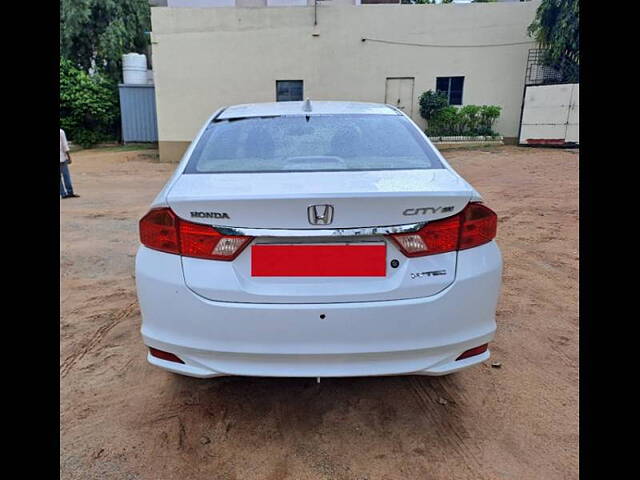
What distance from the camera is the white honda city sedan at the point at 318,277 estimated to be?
181 cm

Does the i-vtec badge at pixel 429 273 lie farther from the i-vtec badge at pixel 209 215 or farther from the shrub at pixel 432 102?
the shrub at pixel 432 102

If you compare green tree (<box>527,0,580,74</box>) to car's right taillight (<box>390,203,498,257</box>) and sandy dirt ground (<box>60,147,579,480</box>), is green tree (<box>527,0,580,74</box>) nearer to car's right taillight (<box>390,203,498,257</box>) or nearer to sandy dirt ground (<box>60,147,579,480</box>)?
A: sandy dirt ground (<box>60,147,579,480</box>)

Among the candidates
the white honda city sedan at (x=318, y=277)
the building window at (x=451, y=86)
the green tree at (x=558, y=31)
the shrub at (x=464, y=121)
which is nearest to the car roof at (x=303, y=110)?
the white honda city sedan at (x=318, y=277)

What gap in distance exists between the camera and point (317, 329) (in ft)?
5.95

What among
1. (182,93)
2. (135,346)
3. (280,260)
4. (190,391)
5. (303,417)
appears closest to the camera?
(280,260)

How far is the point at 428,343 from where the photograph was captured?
187cm

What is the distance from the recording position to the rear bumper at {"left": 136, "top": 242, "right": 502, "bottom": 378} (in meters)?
1.81

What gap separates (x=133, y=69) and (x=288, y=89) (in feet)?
24.5

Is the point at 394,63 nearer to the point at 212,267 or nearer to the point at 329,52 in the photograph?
the point at 329,52

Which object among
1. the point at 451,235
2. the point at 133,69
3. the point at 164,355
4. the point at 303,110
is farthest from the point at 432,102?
the point at 164,355

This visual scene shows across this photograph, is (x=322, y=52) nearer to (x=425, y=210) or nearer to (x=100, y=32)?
(x=100, y=32)

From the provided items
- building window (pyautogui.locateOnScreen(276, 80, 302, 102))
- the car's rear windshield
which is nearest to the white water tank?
building window (pyautogui.locateOnScreen(276, 80, 302, 102))
